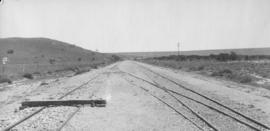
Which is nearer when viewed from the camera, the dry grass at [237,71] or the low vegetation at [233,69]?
the dry grass at [237,71]

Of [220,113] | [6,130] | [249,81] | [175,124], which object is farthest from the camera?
[249,81]

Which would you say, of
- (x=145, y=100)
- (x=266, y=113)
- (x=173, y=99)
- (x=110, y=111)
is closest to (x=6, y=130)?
(x=110, y=111)

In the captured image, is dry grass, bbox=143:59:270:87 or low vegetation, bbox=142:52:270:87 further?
low vegetation, bbox=142:52:270:87

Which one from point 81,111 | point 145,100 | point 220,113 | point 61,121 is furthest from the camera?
point 145,100

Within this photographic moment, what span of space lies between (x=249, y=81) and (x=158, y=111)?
16.1 metres

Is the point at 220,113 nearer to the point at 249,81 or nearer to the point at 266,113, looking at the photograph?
the point at 266,113

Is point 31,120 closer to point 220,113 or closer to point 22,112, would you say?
point 22,112

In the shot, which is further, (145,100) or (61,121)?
(145,100)

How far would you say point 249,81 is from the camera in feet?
81.7

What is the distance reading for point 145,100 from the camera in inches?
569

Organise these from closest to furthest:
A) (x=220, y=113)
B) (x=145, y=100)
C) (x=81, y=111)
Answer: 1. (x=220, y=113)
2. (x=81, y=111)
3. (x=145, y=100)

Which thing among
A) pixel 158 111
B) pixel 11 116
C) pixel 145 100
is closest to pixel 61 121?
pixel 11 116

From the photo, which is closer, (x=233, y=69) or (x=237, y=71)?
(x=237, y=71)

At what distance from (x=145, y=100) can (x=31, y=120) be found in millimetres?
5963
